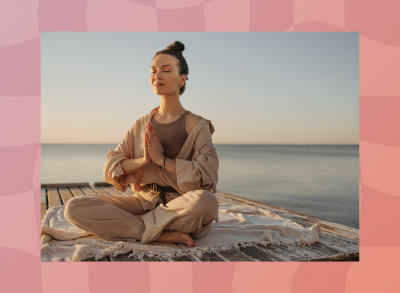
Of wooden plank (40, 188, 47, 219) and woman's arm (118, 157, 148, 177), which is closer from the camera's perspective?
woman's arm (118, 157, 148, 177)

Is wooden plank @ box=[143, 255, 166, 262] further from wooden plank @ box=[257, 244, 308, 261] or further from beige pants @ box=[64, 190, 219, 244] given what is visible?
wooden plank @ box=[257, 244, 308, 261]

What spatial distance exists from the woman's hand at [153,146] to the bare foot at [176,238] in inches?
19.0

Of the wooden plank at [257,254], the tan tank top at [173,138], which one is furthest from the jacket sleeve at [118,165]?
the wooden plank at [257,254]

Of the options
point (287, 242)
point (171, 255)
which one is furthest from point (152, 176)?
point (287, 242)

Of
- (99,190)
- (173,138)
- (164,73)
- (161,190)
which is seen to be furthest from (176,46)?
(99,190)

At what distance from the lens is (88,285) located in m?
1.92

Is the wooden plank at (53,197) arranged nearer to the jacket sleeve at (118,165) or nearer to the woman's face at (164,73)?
the jacket sleeve at (118,165)

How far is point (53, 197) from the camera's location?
436 centimetres

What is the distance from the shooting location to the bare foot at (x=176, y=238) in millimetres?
2291

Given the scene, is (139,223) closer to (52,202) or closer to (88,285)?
(88,285)

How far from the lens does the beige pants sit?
2.28 meters

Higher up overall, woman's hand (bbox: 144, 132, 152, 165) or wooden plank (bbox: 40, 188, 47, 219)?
woman's hand (bbox: 144, 132, 152, 165)

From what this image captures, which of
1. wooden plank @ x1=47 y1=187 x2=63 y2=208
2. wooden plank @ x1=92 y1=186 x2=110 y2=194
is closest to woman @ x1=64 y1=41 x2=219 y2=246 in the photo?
wooden plank @ x1=47 y1=187 x2=63 y2=208

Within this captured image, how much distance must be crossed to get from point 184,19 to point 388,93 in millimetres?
1265
